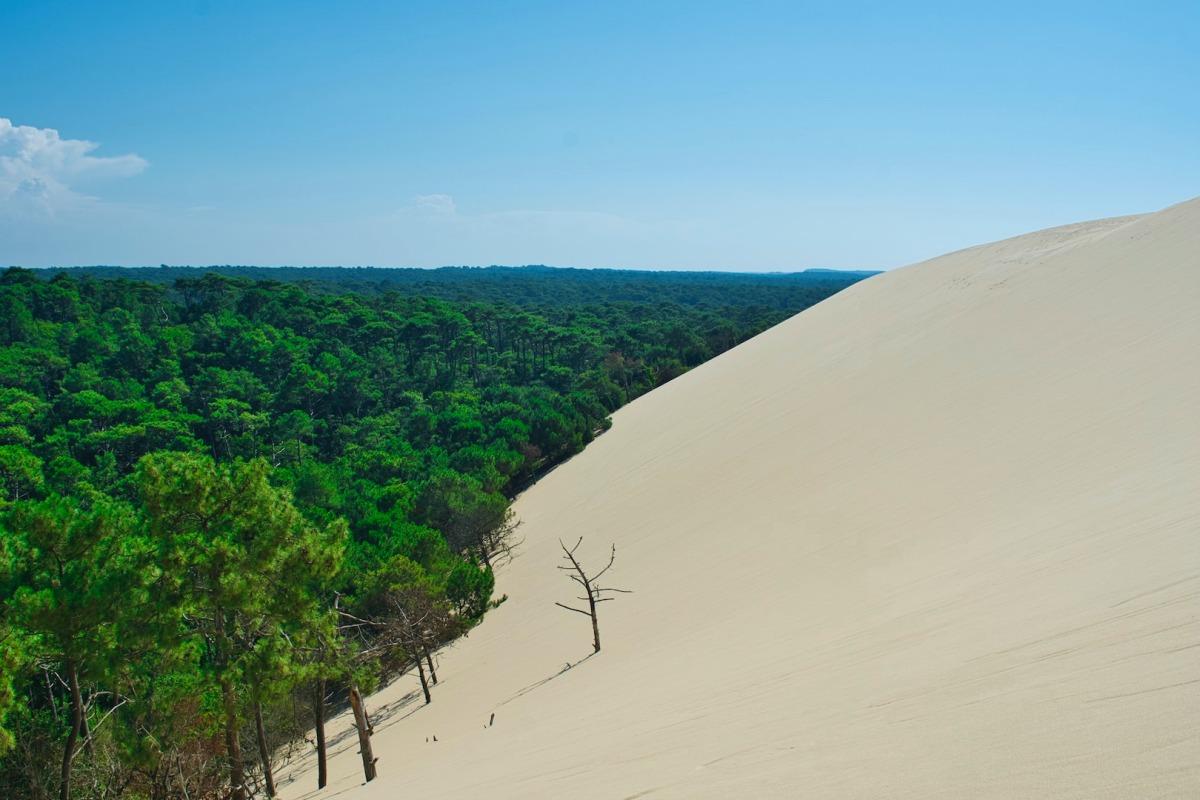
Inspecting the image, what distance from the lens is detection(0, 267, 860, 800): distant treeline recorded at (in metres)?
6.50

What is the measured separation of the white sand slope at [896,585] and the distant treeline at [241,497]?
4.80ft

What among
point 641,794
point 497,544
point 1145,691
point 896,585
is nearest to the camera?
point 1145,691

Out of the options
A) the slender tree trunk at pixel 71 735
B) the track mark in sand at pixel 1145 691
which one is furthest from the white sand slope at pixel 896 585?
the slender tree trunk at pixel 71 735

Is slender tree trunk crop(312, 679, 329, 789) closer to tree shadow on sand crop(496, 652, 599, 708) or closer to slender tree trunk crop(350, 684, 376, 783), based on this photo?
slender tree trunk crop(350, 684, 376, 783)

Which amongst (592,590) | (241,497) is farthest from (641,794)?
(592,590)

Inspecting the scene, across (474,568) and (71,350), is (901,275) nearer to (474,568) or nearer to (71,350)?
(474,568)

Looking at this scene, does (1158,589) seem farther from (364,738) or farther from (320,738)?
(320,738)

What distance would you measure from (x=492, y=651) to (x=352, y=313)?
45.2m

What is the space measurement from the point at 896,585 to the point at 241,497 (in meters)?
7.05

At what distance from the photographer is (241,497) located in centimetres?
698

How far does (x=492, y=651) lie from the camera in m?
13.1

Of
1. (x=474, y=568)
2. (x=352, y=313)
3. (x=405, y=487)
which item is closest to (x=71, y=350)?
(x=352, y=313)

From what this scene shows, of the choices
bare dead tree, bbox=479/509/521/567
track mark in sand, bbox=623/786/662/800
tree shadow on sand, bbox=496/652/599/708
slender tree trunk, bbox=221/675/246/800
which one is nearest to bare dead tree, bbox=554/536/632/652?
tree shadow on sand, bbox=496/652/599/708

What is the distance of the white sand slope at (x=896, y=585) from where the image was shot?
3.76 metres
